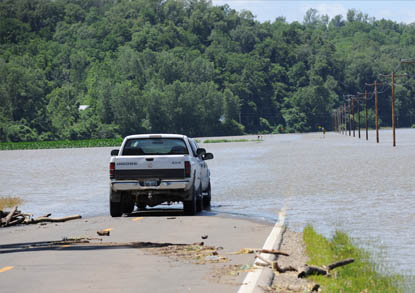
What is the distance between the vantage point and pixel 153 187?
18969mm

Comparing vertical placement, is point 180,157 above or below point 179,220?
above

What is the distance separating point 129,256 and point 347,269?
3.35 metres

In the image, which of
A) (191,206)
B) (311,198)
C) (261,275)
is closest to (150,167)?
(191,206)

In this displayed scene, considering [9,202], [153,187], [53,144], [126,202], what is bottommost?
[53,144]

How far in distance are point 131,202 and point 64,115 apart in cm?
16114

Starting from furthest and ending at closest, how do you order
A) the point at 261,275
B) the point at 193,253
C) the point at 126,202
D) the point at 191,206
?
1. the point at 126,202
2. the point at 191,206
3. the point at 193,253
4. the point at 261,275

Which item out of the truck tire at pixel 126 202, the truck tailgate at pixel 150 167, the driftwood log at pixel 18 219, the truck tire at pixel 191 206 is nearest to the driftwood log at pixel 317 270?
the truck tailgate at pixel 150 167

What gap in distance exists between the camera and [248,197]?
26.0 m

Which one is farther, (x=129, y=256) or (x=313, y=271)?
(x=129, y=256)

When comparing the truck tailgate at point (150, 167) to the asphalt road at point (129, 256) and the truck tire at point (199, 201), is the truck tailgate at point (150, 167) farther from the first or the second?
the truck tire at point (199, 201)

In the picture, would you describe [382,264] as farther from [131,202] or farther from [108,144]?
[108,144]

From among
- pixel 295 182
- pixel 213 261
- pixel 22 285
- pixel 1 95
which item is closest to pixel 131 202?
pixel 213 261

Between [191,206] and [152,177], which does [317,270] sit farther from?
[191,206]

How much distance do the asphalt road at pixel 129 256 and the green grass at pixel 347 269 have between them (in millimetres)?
968
